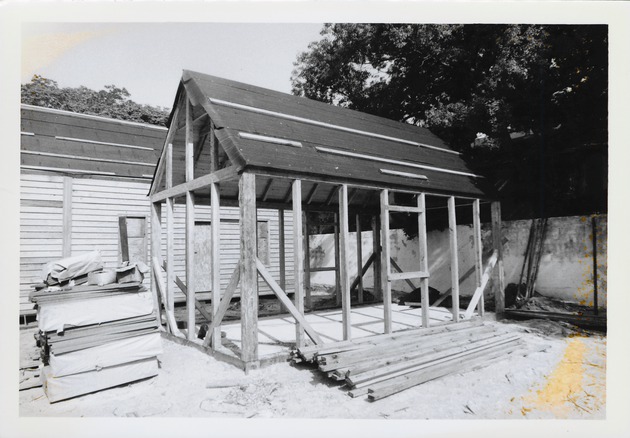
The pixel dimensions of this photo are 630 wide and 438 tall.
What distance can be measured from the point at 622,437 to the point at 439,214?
10192 millimetres

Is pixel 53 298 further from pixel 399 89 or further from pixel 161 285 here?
pixel 399 89

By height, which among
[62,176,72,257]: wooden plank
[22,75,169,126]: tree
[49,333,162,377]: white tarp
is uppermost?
[22,75,169,126]: tree

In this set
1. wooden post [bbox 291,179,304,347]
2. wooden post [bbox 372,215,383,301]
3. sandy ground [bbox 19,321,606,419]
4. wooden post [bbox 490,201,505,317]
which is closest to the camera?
sandy ground [bbox 19,321,606,419]

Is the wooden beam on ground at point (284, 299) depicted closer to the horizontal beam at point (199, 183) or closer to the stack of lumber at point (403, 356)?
the stack of lumber at point (403, 356)

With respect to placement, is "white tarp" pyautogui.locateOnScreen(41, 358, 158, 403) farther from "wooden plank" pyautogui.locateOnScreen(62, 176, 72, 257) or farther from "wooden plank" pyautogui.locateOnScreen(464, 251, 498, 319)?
"wooden plank" pyautogui.locateOnScreen(464, 251, 498, 319)

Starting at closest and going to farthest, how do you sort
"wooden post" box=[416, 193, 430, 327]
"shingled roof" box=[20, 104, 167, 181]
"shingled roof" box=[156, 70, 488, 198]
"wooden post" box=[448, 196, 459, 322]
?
1. "shingled roof" box=[156, 70, 488, 198]
2. "wooden post" box=[416, 193, 430, 327]
3. "wooden post" box=[448, 196, 459, 322]
4. "shingled roof" box=[20, 104, 167, 181]

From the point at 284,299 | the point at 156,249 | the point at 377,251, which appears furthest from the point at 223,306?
the point at 377,251

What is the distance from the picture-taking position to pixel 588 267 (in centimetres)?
1217

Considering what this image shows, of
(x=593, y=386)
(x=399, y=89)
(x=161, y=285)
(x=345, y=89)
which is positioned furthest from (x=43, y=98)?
(x=593, y=386)

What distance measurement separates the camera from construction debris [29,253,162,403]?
20.1 feet

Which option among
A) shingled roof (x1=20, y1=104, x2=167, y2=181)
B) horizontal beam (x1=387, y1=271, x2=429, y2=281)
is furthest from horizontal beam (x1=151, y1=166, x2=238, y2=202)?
shingled roof (x1=20, y1=104, x2=167, y2=181)

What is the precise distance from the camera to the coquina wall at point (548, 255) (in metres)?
12.1

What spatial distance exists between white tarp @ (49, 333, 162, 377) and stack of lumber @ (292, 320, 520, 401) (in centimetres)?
232

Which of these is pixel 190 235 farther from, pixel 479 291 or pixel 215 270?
pixel 479 291
